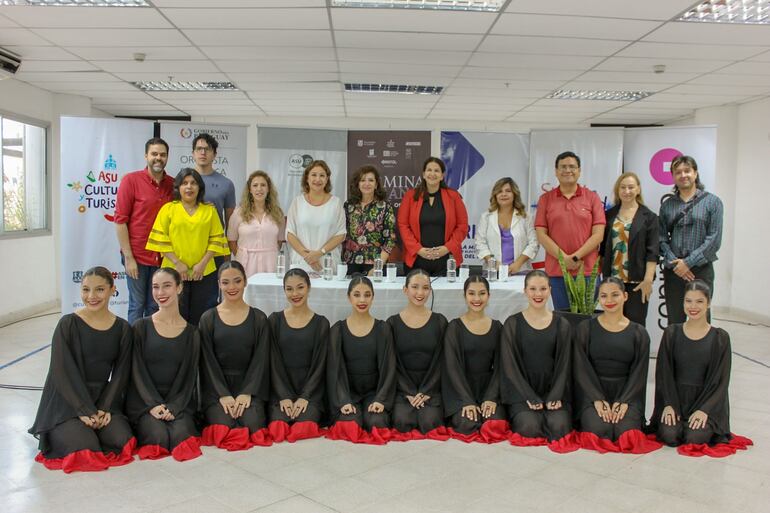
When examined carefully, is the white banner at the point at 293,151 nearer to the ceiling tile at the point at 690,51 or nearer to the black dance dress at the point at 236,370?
the ceiling tile at the point at 690,51

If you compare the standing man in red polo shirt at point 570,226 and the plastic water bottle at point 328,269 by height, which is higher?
the standing man in red polo shirt at point 570,226

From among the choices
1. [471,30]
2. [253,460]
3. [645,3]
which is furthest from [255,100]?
[253,460]

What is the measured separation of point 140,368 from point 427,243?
2237mm

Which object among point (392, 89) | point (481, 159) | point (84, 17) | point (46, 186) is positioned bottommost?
point (46, 186)

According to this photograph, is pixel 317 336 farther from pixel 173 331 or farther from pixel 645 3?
pixel 645 3

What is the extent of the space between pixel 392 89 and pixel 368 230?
3432 mm

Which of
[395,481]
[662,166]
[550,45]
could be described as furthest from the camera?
[662,166]

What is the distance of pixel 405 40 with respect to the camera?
5.21 meters

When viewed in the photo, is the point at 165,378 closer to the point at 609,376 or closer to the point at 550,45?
the point at 609,376

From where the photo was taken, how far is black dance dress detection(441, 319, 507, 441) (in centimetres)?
351

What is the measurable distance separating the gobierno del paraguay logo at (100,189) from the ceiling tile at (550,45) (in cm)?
367

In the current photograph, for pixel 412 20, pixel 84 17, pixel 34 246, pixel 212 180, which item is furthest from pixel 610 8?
pixel 34 246

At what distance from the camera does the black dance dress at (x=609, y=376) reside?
10.9 feet

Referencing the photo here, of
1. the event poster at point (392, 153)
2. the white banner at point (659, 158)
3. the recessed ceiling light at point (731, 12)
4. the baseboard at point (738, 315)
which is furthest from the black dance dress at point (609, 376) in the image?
the baseboard at point (738, 315)
